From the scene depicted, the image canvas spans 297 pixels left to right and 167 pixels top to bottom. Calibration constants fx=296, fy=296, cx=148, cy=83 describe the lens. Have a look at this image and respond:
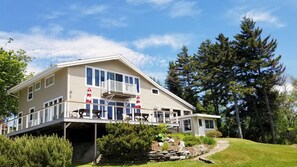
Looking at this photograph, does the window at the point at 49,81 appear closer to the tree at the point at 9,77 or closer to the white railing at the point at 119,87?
the white railing at the point at 119,87

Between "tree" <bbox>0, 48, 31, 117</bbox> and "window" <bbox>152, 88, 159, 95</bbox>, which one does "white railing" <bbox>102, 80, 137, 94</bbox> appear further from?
"tree" <bbox>0, 48, 31, 117</bbox>

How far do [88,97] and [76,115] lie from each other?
1663 millimetres

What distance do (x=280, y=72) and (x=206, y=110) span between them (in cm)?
1304

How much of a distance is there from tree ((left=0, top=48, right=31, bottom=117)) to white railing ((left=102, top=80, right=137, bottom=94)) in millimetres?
16021

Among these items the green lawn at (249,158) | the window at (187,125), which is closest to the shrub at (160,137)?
the green lawn at (249,158)

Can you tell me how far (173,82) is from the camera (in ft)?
148

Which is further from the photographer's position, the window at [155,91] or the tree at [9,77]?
the tree at [9,77]

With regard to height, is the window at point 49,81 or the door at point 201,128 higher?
the window at point 49,81

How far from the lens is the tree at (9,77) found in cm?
3412

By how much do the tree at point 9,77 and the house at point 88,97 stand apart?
733 cm

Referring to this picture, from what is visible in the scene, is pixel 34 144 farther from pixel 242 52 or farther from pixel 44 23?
pixel 242 52

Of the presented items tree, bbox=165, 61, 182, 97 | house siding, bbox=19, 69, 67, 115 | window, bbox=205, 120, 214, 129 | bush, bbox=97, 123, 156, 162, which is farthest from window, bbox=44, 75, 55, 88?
tree, bbox=165, 61, 182, 97

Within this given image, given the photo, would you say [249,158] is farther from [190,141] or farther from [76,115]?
[76,115]

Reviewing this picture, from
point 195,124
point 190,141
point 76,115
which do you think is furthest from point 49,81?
point 195,124
